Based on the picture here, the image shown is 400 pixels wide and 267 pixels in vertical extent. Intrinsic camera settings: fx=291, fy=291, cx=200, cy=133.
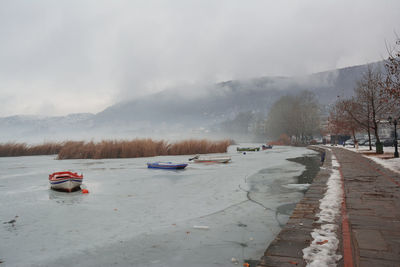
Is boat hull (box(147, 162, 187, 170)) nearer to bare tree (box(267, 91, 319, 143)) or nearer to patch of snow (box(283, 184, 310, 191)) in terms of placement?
patch of snow (box(283, 184, 310, 191))

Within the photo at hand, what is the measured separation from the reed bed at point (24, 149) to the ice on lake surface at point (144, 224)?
29.4 metres

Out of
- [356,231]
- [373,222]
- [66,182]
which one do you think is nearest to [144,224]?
[356,231]

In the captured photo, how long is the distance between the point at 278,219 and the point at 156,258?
3254 millimetres

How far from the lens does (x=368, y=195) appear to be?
7051 millimetres

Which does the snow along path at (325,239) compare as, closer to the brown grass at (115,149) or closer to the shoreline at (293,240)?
the shoreline at (293,240)

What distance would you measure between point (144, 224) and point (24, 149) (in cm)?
3790

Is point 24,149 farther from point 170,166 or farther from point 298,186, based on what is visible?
point 298,186

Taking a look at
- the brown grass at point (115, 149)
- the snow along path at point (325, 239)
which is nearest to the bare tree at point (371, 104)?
the brown grass at point (115, 149)

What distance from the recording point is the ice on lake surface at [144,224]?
4914 millimetres

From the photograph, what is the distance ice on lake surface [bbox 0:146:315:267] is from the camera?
4.91m

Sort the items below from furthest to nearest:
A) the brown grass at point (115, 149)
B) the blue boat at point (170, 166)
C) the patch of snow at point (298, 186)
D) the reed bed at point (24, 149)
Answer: the reed bed at point (24, 149) < the brown grass at point (115, 149) < the blue boat at point (170, 166) < the patch of snow at point (298, 186)

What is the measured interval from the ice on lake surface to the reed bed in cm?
2936

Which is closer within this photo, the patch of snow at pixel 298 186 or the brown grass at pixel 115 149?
the patch of snow at pixel 298 186

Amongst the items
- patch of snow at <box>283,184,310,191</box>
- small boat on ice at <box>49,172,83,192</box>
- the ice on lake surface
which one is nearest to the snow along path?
the ice on lake surface
